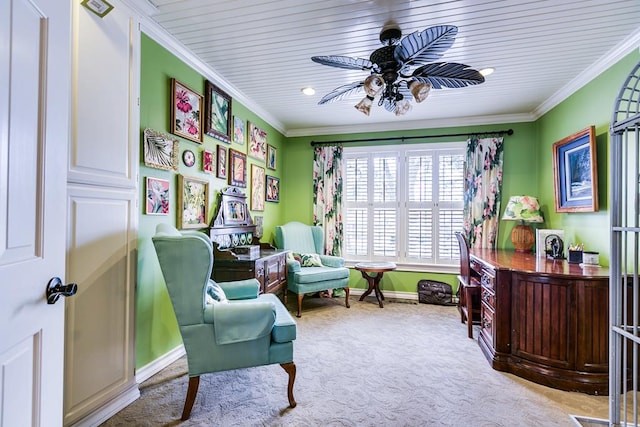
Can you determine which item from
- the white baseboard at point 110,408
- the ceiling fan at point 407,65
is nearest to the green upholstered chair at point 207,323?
the white baseboard at point 110,408

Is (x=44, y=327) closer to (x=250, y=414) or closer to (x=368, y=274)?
(x=250, y=414)

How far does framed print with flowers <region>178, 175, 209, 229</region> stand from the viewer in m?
2.53

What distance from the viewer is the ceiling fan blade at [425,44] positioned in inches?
65.2

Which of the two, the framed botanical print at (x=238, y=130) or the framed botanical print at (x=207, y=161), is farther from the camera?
the framed botanical print at (x=238, y=130)

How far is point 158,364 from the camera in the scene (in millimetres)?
2295

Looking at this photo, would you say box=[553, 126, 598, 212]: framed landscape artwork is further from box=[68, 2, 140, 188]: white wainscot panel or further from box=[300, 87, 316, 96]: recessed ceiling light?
box=[68, 2, 140, 188]: white wainscot panel

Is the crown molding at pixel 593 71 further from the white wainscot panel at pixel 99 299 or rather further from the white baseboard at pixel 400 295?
the white wainscot panel at pixel 99 299

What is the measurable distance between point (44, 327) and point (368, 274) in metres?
3.99

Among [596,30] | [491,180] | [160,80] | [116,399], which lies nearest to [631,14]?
[596,30]

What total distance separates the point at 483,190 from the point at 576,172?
1165 mm

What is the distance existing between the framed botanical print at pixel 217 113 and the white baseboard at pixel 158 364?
2010 millimetres

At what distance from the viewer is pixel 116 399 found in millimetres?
1847

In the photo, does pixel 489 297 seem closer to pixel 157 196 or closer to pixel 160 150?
pixel 157 196

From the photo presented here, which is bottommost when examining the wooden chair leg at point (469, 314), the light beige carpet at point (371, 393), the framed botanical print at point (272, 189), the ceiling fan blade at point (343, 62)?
the light beige carpet at point (371, 393)
